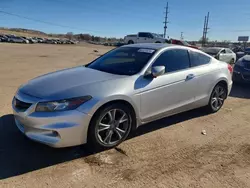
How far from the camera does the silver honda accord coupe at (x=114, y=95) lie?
3.01 m

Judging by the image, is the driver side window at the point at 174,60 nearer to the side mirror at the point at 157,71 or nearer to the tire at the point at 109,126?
the side mirror at the point at 157,71

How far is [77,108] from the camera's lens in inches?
119

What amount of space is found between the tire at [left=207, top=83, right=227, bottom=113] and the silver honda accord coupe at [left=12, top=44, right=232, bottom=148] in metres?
0.09

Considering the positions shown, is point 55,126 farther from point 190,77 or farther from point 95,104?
point 190,77

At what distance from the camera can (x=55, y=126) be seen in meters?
2.95

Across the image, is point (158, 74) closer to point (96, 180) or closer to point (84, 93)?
point (84, 93)

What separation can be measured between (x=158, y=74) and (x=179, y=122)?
136 cm

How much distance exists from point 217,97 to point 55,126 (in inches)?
145

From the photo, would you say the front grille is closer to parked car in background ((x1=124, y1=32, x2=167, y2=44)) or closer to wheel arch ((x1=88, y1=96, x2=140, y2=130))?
wheel arch ((x1=88, y1=96, x2=140, y2=130))

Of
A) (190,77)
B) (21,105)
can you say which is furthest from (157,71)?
(21,105)

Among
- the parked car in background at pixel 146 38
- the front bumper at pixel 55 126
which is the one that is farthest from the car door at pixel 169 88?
the parked car in background at pixel 146 38

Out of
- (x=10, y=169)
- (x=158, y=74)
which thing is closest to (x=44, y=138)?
(x=10, y=169)

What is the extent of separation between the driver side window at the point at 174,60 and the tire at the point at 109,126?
1.06 m

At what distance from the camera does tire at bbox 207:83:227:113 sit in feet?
16.4
